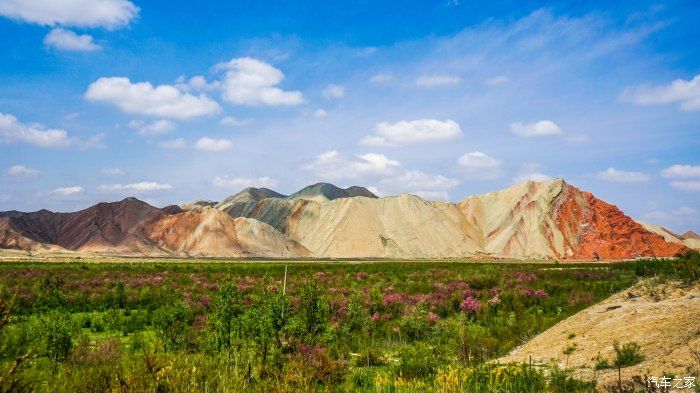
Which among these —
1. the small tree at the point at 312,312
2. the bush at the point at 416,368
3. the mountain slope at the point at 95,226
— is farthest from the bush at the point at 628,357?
the mountain slope at the point at 95,226

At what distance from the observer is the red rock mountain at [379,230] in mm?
103125

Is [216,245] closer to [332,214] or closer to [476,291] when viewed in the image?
[332,214]

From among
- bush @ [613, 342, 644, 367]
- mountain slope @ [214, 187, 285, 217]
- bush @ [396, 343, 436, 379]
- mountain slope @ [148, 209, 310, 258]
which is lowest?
bush @ [396, 343, 436, 379]

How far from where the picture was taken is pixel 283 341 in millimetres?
12648

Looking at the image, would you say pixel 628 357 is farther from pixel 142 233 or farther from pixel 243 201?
pixel 243 201

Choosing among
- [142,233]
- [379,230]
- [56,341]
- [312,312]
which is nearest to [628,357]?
[312,312]

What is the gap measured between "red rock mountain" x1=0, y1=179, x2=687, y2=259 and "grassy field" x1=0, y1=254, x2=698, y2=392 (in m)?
85.1

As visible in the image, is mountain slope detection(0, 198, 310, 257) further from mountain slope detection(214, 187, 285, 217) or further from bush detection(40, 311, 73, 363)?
bush detection(40, 311, 73, 363)

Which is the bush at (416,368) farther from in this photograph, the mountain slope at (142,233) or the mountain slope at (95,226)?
the mountain slope at (95,226)

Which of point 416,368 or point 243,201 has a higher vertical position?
point 243,201

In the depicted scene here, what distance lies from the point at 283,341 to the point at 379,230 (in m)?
109

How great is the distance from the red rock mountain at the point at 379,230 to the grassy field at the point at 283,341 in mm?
85094

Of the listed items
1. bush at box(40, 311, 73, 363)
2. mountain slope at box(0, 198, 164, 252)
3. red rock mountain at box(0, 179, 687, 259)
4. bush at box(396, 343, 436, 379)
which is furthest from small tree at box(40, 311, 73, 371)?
mountain slope at box(0, 198, 164, 252)

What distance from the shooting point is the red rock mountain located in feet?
338
